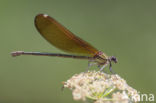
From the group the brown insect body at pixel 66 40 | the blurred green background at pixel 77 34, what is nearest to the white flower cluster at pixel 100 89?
the brown insect body at pixel 66 40

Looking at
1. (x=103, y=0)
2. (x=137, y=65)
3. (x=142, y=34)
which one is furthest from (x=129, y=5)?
(x=137, y=65)

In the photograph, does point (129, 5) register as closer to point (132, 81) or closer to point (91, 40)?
point (91, 40)

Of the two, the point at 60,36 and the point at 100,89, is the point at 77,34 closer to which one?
the point at 60,36

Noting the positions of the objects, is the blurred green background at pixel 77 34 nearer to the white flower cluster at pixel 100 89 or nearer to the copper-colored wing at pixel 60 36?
the copper-colored wing at pixel 60 36

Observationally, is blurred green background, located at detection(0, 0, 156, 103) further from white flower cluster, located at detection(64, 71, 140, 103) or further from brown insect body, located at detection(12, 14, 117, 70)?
white flower cluster, located at detection(64, 71, 140, 103)

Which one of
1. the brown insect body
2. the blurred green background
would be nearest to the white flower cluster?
the brown insect body

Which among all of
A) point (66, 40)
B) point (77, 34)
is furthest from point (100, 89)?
point (77, 34)
